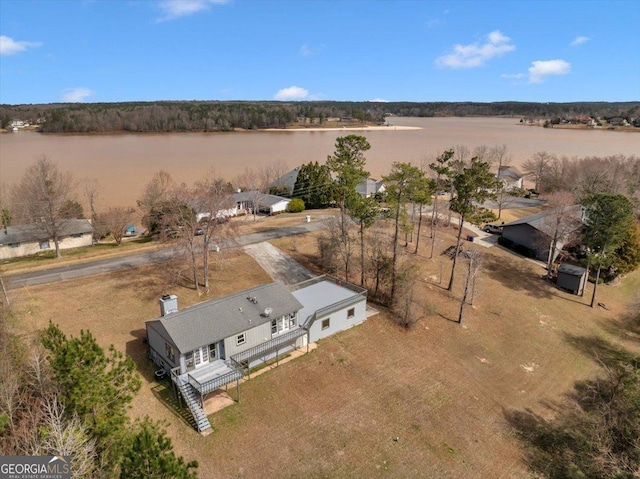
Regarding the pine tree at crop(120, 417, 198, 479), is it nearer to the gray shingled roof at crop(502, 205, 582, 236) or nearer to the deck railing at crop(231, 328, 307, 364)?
the deck railing at crop(231, 328, 307, 364)

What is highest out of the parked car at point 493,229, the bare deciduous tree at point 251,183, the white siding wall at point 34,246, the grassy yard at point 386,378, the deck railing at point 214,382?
the bare deciduous tree at point 251,183

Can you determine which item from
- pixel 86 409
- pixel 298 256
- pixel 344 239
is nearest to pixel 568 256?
pixel 344 239

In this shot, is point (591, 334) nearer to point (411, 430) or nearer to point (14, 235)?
point (411, 430)

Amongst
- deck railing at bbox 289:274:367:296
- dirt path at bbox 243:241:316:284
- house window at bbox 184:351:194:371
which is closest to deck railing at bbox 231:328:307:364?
house window at bbox 184:351:194:371

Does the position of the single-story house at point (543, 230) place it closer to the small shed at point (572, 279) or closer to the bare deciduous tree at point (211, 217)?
the small shed at point (572, 279)

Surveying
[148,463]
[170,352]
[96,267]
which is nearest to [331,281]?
[170,352]

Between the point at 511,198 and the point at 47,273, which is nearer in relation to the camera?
the point at 47,273

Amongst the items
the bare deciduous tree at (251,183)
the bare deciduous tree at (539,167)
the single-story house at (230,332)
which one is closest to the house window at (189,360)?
the single-story house at (230,332)

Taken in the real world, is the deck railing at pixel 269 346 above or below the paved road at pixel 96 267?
below
